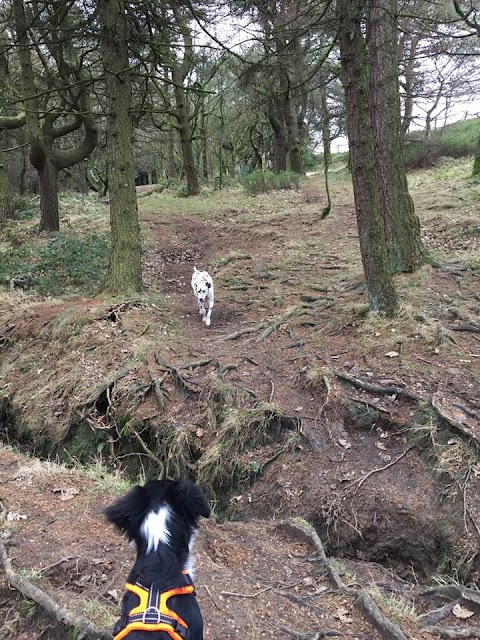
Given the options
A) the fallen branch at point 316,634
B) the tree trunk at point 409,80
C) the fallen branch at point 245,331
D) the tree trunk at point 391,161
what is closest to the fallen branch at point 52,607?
the fallen branch at point 316,634

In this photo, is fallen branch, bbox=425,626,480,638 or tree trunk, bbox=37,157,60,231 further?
tree trunk, bbox=37,157,60,231

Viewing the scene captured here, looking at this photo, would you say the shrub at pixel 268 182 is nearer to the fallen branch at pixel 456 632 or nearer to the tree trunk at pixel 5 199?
the tree trunk at pixel 5 199

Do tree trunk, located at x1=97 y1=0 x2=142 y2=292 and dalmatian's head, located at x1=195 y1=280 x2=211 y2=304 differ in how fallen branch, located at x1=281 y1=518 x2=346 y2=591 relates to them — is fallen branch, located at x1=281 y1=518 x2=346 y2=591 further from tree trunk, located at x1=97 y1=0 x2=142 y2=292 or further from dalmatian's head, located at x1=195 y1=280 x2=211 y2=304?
tree trunk, located at x1=97 y1=0 x2=142 y2=292

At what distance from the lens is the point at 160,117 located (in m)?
22.9

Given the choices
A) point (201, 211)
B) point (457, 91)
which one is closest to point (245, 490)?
point (201, 211)

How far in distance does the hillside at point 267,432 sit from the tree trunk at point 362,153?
0.56m

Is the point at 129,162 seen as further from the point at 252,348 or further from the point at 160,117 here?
the point at 160,117

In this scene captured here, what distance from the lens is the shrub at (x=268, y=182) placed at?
1911 centimetres

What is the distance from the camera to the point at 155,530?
9.11 feet

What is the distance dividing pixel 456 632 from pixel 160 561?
2.39 m

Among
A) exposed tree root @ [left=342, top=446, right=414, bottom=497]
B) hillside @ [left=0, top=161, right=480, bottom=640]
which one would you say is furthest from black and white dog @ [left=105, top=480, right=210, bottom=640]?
exposed tree root @ [left=342, top=446, right=414, bottom=497]

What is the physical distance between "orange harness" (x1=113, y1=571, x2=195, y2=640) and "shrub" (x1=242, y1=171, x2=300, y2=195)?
17633 mm

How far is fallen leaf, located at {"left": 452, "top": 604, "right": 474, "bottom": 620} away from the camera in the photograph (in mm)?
3809

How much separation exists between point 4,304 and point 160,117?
1567 centimetres
